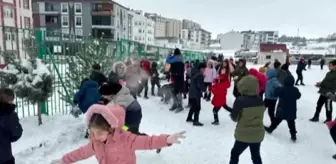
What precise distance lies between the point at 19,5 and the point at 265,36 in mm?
147470

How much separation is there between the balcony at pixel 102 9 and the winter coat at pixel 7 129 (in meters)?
Answer: 49.0

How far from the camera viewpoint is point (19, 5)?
106ft

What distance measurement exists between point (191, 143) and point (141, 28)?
229ft

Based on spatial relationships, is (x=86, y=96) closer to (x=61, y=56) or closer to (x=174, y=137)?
(x=61, y=56)

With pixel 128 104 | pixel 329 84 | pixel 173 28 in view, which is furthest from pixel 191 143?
pixel 173 28

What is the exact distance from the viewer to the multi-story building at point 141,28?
69625 millimetres

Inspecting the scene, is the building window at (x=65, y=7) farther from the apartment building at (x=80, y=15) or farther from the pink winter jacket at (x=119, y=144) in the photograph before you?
the pink winter jacket at (x=119, y=144)

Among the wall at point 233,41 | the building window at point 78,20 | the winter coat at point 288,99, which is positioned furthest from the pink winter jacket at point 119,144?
the wall at point 233,41

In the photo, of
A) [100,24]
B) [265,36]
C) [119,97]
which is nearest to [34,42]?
[119,97]

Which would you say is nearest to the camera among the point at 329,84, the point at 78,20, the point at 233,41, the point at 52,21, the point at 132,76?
the point at 329,84

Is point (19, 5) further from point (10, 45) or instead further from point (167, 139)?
point (167, 139)

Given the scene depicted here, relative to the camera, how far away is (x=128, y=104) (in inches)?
163

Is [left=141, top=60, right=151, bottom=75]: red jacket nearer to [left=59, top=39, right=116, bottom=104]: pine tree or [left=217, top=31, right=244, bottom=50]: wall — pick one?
[left=59, top=39, right=116, bottom=104]: pine tree

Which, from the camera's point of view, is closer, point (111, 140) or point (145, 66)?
point (111, 140)
